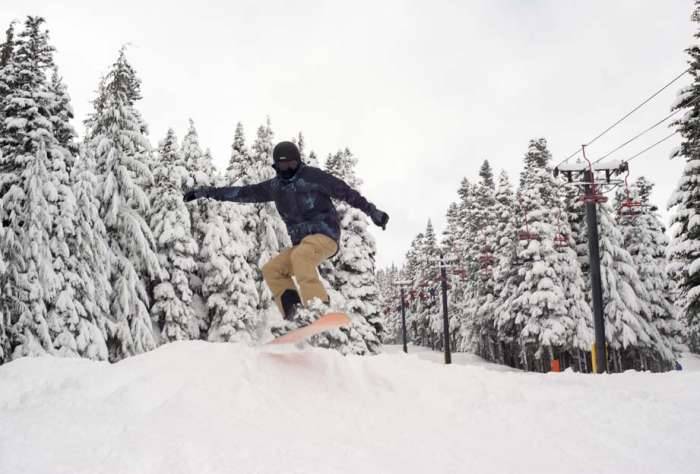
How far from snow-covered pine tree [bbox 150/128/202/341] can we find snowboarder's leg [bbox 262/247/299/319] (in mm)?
16711

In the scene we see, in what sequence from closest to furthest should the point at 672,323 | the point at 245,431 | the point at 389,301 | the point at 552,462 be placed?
the point at 552,462 → the point at 245,431 → the point at 672,323 → the point at 389,301

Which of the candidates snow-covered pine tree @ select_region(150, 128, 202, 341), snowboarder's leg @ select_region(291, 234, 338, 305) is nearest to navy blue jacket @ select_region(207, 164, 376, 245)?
snowboarder's leg @ select_region(291, 234, 338, 305)

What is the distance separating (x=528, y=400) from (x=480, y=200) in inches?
1749

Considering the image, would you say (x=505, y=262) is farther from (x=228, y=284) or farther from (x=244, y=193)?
(x=244, y=193)

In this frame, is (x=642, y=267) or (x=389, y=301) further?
→ (x=389, y=301)

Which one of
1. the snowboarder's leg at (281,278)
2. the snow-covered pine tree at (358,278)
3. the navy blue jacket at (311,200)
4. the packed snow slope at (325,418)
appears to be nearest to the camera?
the packed snow slope at (325,418)

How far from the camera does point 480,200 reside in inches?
→ 1868

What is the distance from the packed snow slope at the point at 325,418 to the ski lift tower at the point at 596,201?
39.2 ft

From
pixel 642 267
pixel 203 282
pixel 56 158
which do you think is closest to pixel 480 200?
pixel 642 267

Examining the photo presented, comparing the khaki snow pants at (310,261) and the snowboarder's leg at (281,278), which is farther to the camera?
the snowboarder's leg at (281,278)

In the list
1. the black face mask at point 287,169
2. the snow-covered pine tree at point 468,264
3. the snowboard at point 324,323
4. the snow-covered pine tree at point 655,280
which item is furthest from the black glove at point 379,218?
the snow-covered pine tree at point 468,264

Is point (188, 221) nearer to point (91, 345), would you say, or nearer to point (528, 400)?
point (91, 345)

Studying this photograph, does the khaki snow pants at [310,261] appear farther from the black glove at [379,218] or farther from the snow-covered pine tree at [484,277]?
the snow-covered pine tree at [484,277]

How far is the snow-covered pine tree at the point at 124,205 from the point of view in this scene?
1916 centimetres
